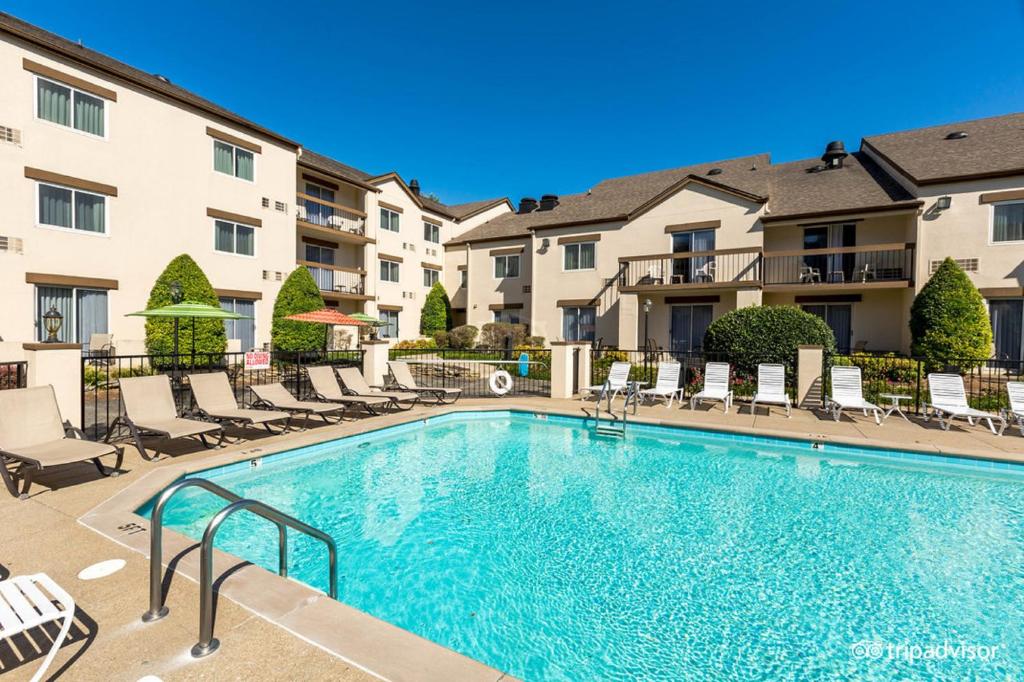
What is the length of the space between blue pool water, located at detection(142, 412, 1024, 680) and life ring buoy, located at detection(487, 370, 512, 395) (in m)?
5.16

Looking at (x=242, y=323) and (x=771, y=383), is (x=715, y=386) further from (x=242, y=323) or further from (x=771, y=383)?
(x=242, y=323)

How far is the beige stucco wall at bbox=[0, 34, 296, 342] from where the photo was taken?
13.8 metres

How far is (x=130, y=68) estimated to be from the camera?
60.2 feet

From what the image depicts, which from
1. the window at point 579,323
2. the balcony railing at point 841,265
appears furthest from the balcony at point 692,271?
the window at point 579,323

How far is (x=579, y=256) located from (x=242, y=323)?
50.8 ft

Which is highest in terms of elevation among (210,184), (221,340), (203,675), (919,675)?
(210,184)

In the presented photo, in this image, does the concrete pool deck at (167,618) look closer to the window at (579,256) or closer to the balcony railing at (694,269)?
the balcony railing at (694,269)

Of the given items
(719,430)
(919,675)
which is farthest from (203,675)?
(719,430)

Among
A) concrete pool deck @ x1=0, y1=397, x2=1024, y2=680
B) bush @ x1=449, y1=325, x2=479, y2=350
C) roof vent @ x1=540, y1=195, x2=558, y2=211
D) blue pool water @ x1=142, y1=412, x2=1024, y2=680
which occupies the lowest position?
blue pool water @ x1=142, y1=412, x2=1024, y2=680

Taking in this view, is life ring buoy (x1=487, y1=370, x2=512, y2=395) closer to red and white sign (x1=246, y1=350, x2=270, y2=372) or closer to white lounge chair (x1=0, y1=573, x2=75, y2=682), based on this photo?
red and white sign (x1=246, y1=350, x2=270, y2=372)

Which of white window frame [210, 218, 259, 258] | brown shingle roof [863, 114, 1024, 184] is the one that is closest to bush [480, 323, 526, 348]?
white window frame [210, 218, 259, 258]

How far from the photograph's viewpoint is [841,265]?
1973cm

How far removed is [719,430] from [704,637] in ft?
21.7

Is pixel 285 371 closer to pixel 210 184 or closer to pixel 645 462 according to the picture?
pixel 210 184
